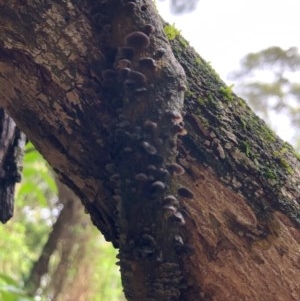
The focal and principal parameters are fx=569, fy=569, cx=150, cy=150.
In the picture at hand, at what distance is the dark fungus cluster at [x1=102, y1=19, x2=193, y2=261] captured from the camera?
0.72 meters

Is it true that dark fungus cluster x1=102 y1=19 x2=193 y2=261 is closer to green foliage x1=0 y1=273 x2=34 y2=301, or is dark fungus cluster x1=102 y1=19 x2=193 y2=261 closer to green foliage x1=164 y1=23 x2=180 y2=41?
green foliage x1=164 y1=23 x2=180 y2=41

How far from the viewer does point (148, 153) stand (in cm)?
72

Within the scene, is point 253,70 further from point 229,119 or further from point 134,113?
point 134,113

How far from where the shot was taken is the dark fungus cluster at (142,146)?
716 mm

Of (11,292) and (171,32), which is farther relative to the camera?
(11,292)

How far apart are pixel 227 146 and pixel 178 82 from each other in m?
0.13

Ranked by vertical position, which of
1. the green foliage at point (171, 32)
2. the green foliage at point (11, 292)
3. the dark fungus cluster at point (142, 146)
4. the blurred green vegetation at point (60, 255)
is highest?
the blurred green vegetation at point (60, 255)

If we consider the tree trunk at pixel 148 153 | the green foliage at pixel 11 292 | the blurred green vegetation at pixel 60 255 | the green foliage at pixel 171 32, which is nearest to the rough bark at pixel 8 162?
the green foliage at pixel 11 292

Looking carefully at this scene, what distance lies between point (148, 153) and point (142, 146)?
1cm

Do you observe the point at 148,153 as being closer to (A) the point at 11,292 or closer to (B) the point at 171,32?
(B) the point at 171,32

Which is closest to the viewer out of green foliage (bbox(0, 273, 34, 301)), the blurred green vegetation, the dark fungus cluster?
the dark fungus cluster

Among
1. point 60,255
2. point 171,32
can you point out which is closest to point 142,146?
point 171,32

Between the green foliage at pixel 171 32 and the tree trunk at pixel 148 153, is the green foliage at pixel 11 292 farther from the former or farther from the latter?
the green foliage at pixel 171 32

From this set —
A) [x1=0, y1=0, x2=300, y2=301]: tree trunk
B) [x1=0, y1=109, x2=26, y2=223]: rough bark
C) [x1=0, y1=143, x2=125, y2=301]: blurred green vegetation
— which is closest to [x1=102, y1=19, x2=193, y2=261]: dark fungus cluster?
[x1=0, y1=0, x2=300, y2=301]: tree trunk
